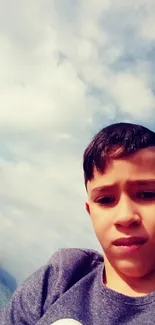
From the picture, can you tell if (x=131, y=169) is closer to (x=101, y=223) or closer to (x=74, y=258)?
(x=101, y=223)

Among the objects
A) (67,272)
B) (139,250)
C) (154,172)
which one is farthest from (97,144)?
(67,272)

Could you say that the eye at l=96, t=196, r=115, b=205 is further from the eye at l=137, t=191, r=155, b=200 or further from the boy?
the eye at l=137, t=191, r=155, b=200

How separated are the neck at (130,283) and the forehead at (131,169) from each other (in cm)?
41

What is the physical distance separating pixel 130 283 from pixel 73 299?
10.2 inches

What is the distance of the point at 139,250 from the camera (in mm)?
1688

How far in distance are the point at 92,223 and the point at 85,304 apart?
0.34 meters

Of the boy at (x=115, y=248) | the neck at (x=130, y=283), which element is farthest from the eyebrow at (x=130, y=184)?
the neck at (x=130, y=283)

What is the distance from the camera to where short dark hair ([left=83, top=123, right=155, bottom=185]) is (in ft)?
5.82

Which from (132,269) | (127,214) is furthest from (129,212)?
(132,269)

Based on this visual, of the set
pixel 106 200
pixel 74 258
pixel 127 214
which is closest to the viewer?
pixel 127 214

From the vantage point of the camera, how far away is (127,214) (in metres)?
1.66

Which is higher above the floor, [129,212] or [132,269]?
[129,212]

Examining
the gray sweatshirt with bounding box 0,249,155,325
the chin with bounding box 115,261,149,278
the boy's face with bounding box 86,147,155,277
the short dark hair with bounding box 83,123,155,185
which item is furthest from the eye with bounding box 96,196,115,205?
the gray sweatshirt with bounding box 0,249,155,325

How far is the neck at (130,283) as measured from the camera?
1.76m
